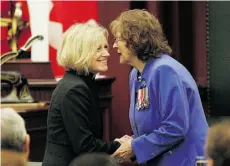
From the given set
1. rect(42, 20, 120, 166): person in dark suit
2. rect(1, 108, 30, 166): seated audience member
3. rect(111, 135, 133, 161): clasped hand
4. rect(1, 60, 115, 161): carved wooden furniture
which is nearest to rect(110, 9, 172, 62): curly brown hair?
rect(42, 20, 120, 166): person in dark suit

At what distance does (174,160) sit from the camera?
2.52 metres

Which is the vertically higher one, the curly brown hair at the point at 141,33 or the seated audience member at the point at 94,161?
the curly brown hair at the point at 141,33

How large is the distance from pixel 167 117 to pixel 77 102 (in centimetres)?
34

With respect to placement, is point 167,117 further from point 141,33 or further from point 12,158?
point 12,158

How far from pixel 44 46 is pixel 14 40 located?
0.70 ft

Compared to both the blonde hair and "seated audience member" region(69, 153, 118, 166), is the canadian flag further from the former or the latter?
"seated audience member" region(69, 153, 118, 166)

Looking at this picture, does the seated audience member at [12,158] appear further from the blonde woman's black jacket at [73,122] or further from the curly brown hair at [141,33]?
the curly brown hair at [141,33]

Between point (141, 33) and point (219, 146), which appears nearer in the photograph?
point (219, 146)

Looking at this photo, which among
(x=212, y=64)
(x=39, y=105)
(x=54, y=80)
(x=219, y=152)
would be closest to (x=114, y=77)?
(x=54, y=80)

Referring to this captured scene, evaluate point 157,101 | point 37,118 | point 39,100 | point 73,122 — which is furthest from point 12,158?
point 39,100

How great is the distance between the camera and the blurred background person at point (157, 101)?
8.00 ft

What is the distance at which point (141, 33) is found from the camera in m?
2.54

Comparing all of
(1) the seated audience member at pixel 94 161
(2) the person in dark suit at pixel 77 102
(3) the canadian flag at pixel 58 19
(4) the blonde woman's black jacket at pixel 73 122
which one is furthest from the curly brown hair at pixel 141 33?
(3) the canadian flag at pixel 58 19

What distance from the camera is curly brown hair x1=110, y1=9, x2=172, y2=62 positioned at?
254cm
